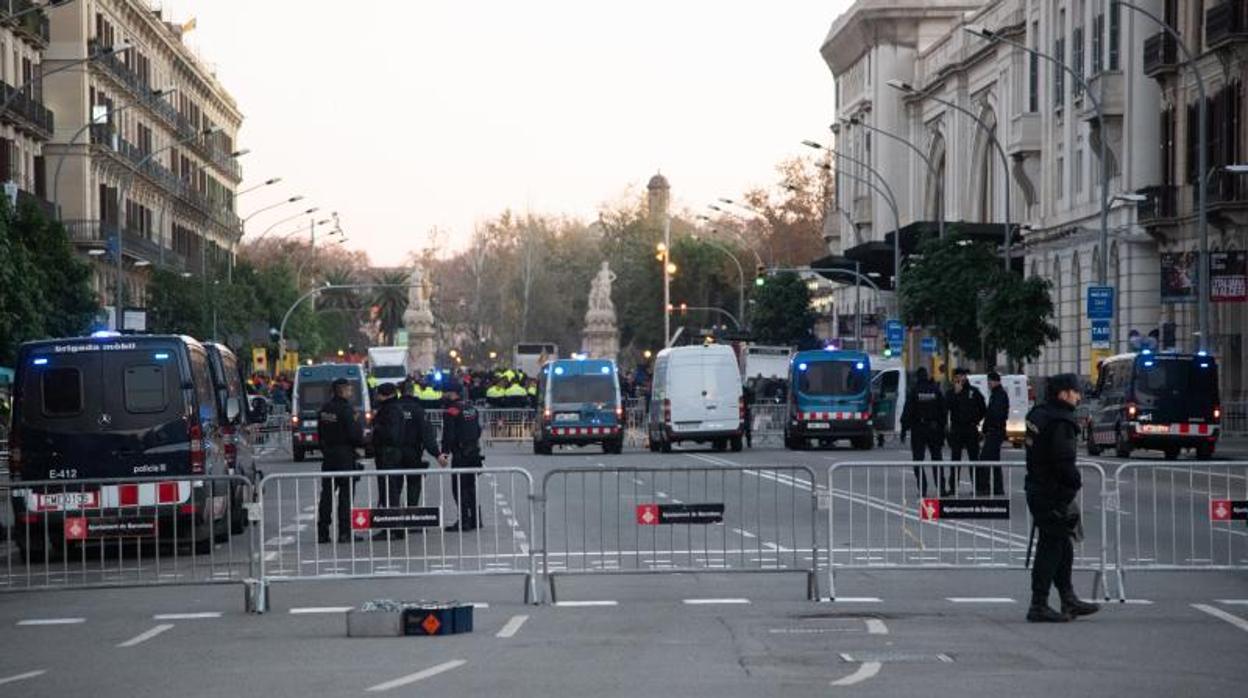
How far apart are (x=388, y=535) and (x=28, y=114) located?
5471 centimetres

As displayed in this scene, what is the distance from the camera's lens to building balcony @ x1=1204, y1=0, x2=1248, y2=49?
2311 inches

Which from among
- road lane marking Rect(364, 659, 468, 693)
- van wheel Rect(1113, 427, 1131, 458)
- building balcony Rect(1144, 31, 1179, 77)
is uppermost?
building balcony Rect(1144, 31, 1179, 77)

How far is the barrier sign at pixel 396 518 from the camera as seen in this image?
730 inches

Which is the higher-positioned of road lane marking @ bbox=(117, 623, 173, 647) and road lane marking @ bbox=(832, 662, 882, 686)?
road lane marking @ bbox=(832, 662, 882, 686)

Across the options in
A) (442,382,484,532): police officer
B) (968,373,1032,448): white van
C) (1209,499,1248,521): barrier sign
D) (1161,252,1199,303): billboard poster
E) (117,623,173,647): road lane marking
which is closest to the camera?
(117,623,173,647): road lane marking

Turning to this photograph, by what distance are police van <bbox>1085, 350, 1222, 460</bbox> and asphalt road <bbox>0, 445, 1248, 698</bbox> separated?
26.8m

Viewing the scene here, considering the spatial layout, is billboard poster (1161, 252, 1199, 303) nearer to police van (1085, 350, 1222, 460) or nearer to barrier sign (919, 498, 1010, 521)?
police van (1085, 350, 1222, 460)

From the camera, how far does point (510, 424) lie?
64938mm

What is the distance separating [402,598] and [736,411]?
3660cm

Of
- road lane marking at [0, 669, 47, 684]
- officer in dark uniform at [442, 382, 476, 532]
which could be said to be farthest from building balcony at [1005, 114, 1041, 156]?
road lane marking at [0, 669, 47, 684]

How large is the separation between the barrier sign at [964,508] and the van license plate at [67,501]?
20.7 feet

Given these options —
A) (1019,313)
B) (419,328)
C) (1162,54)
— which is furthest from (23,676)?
(419,328)

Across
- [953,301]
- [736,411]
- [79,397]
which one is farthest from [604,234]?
[79,397]

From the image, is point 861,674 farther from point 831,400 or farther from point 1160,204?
point 1160,204
